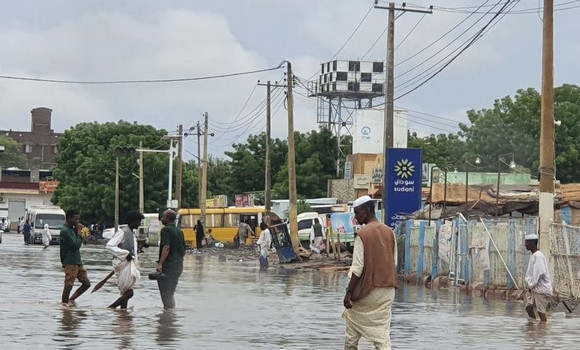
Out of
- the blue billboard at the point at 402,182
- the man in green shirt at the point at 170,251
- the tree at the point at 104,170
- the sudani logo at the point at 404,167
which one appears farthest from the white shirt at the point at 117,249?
the tree at the point at 104,170

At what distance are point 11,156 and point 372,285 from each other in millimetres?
168655

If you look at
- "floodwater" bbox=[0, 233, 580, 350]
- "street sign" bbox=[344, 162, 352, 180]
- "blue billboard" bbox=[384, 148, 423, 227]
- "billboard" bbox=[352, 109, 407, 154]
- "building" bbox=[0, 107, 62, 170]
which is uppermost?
"building" bbox=[0, 107, 62, 170]

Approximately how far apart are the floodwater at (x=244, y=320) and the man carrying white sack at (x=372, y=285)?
3263 millimetres

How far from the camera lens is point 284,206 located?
74.6 m

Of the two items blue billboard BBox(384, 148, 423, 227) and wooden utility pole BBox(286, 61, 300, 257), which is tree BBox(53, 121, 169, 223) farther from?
blue billboard BBox(384, 148, 423, 227)

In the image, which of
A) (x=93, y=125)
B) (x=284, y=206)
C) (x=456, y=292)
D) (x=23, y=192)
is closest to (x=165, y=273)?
(x=456, y=292)

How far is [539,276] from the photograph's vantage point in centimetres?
1970

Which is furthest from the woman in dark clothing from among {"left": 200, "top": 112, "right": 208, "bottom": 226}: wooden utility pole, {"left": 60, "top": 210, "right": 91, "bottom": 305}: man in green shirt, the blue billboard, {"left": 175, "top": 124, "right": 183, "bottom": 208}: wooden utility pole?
{"left": 60, "top": 210, "right": 91, "bottom": 305}: man in green shirt

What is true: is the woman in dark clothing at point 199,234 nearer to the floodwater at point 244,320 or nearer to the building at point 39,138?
the floodwater at point 244,320

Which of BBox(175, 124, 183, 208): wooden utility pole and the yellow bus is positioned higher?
BBox(175, 124, 183, 208): wooden utility pole

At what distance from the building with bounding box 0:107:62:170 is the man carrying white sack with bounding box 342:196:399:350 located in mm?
172625

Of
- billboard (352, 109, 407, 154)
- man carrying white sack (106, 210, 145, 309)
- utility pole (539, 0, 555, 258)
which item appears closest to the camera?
man carrying white sack (106, 210, 145, 309)

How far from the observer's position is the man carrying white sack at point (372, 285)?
11289mm

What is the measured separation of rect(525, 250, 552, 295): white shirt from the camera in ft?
64.6
